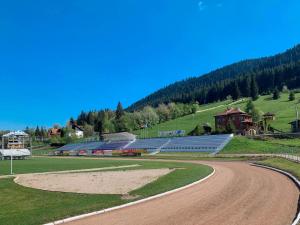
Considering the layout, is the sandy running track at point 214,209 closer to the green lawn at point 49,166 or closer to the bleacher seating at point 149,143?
the green lawn at point 49,166

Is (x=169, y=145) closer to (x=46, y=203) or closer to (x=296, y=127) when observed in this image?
(x=296, y=127)

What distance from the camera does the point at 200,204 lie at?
1781 centimetres

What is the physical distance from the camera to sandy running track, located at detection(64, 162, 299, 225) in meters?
14.3

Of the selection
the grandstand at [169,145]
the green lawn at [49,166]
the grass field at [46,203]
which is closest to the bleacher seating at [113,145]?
the grandstand at [169,145]

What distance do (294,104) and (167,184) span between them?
489 feet

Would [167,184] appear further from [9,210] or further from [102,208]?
[9,210]

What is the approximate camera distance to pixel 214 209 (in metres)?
16.5

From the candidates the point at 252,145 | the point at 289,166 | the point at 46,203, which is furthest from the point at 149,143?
the point at 46,203

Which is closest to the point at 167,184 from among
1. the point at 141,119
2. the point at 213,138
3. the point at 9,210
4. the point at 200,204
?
the point at 200,204

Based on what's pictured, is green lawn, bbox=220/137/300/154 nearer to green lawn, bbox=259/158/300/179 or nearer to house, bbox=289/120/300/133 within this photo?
house, bbox=289/120/300/133

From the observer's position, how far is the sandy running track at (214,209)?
563 inches

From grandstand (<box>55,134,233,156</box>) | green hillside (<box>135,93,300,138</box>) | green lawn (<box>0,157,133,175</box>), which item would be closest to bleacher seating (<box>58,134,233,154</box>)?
grandstand (<box>55,134,233,156</box>)

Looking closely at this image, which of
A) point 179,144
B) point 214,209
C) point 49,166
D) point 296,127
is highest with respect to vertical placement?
point 296,127

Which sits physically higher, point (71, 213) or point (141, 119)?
point (141, 119)
